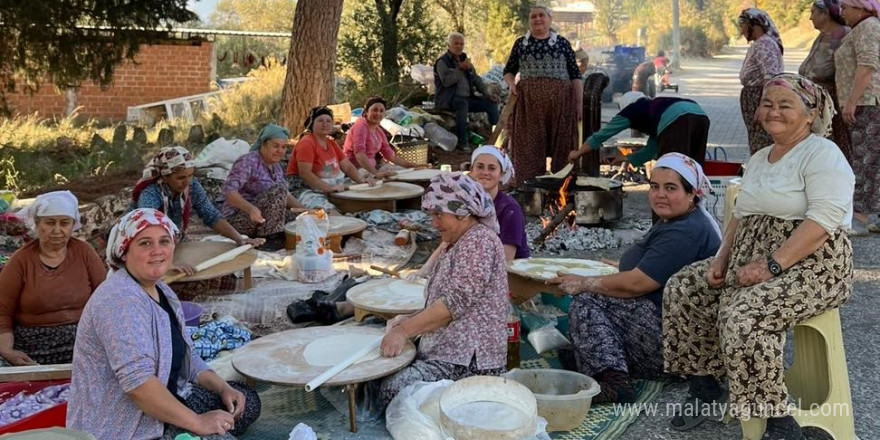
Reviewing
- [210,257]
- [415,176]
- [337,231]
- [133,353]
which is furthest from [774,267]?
[415,176]

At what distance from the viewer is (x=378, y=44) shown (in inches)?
604

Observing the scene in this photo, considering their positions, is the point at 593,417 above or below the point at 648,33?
below

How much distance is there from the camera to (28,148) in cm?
1151

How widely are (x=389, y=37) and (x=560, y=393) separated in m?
11.7

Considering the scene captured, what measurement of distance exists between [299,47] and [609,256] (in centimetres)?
503

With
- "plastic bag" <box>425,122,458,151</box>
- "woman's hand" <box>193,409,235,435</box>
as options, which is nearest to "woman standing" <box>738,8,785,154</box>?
"plastic bag" <box>425,122,458,151</box>

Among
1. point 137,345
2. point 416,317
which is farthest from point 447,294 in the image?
point 137,345

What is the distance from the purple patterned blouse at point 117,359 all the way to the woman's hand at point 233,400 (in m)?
0.34

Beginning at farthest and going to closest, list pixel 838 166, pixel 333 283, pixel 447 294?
pixel 333 283
pixel 447 294
pixel 838 166

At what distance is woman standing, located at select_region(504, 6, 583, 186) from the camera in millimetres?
8375

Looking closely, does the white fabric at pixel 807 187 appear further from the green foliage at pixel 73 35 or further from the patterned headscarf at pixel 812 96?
the green foliage at pixel 73 35

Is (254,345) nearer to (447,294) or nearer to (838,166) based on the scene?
(447,294)

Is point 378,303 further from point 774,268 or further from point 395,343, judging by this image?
point 774,268

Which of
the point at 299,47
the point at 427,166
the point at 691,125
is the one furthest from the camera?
the point at 299,47
